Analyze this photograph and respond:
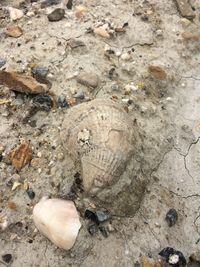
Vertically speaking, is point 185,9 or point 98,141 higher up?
point 185,9

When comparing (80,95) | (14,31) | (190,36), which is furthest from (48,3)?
(190,36)

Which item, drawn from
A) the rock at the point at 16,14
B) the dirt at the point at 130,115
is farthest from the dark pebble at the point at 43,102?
the rock at the point at 16,14

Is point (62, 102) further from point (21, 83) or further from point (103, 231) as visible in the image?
point (103, 231)

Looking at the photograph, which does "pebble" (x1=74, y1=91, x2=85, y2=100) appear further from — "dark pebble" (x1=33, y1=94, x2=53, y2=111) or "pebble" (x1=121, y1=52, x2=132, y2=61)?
"pebble" (x1=121, y1=52, x2=132, y2=61)

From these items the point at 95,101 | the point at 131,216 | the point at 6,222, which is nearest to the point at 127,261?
the point at 131,216

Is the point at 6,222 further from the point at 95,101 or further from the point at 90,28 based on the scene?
the point at 90,28
